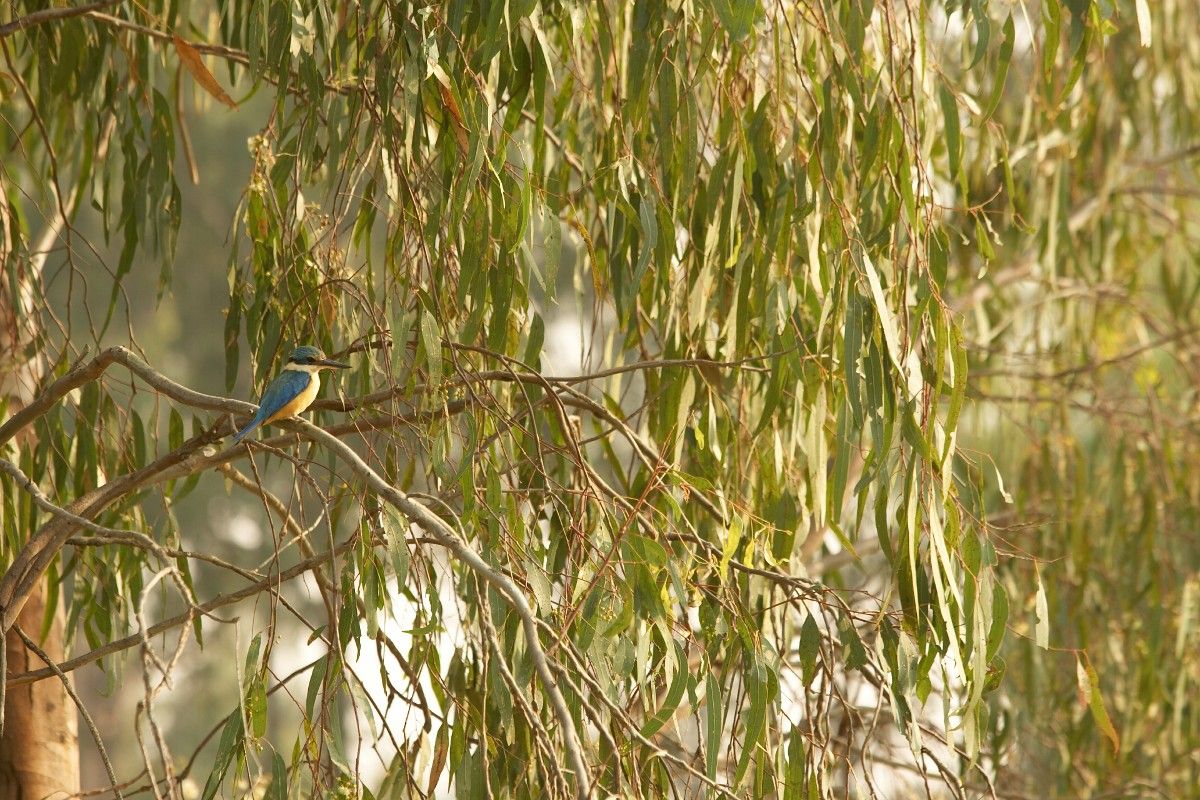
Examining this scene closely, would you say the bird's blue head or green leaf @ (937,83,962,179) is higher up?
green leaf @ (937,83,962,179)

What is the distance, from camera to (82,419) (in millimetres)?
2389

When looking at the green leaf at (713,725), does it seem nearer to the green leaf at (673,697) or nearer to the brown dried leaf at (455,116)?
the green leaf at (673,697)

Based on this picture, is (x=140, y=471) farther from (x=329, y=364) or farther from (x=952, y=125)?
(x=952, y=125)

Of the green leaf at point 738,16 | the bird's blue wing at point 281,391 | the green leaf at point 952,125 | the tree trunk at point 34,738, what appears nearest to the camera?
the green leaf at point 738,16

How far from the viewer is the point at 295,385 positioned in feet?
6.91

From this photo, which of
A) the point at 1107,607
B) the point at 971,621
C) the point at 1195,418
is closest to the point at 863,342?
the point at 971,621

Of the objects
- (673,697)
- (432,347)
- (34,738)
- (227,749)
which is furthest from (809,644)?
(34,738)

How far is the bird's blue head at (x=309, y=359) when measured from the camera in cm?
213

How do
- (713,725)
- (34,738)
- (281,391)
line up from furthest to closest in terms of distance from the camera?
(34,738) → (281,391) → (713,725)

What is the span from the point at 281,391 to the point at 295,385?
4cm

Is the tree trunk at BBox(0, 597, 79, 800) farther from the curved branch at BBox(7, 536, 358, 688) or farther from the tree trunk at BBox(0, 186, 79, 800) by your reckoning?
the curved branch at BBox(7, 536, 358, 688)

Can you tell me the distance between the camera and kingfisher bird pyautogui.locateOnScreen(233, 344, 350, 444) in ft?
6.68

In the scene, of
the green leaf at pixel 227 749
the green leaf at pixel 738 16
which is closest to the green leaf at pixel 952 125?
the green leaf at pixel 738 16

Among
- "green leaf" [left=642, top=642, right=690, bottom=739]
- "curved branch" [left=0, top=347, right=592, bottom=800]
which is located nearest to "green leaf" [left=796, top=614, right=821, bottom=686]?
"green leaf" [left=642, top=642, right=690, bottom=739]
